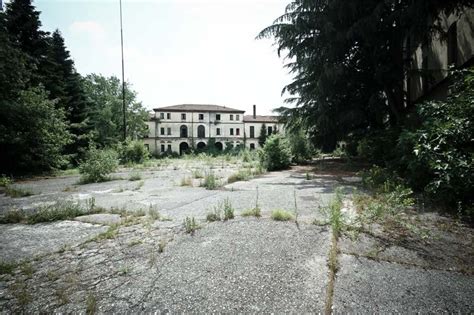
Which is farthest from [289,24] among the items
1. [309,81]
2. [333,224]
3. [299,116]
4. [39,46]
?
[39,46]

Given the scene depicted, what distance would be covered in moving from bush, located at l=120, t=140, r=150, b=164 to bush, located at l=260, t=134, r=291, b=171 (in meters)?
Result: 11.1

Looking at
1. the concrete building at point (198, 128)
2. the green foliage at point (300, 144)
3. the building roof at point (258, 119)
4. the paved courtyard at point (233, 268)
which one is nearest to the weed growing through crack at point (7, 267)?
the paved courtyard at point (233, 268)

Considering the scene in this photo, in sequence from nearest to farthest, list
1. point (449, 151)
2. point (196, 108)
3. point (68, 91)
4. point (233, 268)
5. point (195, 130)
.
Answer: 1. point (233, 268)
2. point (449, 151)
3. point (68, 91)
4. point (195, 130)
5. point (196, 108)

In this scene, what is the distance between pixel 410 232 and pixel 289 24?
454 inches

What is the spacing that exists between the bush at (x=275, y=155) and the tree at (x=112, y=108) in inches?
1050

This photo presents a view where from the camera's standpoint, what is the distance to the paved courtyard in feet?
4.92

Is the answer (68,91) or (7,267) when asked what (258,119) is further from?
(7,267)

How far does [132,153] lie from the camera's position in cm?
1769

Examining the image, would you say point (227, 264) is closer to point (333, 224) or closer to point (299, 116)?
point (333, 224)

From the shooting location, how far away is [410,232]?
100 inches

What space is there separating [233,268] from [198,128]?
50.1 metres

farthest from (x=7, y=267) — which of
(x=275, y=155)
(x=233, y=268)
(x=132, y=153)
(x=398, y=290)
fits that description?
(x=132, y=153)

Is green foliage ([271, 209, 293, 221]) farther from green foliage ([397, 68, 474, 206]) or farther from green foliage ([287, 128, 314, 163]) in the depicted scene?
green foliage ([287, 128, 314, 163])

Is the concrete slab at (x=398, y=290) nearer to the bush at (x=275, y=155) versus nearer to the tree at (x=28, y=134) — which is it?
the bush at (x=275, y=155)
